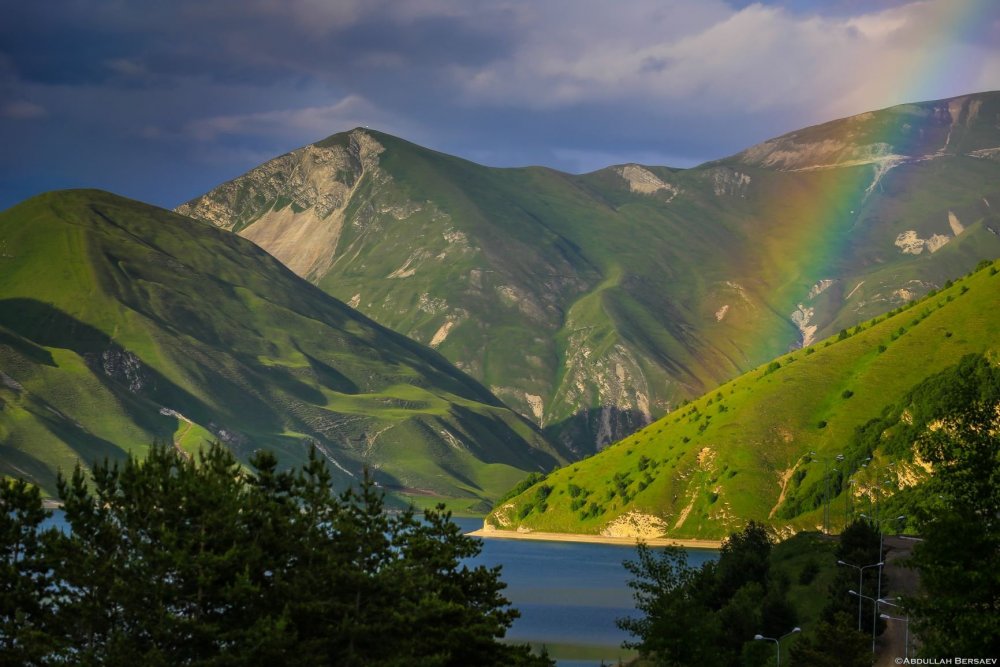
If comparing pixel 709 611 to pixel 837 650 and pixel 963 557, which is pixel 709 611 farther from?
pixel 963 557

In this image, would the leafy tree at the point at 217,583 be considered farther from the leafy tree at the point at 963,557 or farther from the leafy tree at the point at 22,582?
the leafy tree at the point at 963,557

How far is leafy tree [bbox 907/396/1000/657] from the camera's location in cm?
6512

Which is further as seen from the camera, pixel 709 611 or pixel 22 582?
pixel 709 611

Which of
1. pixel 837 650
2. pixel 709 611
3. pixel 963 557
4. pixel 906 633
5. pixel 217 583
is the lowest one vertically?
pixel 217 583

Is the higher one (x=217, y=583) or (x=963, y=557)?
(x=963, y=557)

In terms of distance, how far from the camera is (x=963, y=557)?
225 feet

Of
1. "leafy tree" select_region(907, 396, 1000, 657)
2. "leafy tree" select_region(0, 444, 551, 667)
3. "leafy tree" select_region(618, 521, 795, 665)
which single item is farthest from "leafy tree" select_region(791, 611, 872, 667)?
"leafy tree" select_region(0, 444, 551, 667)

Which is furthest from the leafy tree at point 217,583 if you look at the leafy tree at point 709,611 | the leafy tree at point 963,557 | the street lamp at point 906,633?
the leafy tree at point 963,557

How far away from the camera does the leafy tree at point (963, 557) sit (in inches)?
2564

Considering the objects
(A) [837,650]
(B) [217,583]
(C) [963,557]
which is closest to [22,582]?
(B) [217,583]

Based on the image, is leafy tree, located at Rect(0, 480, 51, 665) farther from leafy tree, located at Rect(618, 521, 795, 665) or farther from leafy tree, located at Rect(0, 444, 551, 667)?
leafy tree, located at Rect(618, 521, 795, 665)

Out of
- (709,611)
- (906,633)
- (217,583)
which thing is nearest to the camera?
(217,583)

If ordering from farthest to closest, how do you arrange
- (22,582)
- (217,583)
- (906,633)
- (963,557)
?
(906,633)
(217,583)
(22,582)
(963,557)

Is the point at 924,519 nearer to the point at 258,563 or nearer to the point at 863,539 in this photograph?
the point at 258,563
